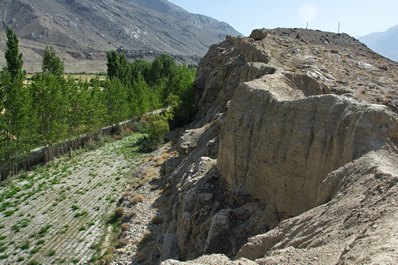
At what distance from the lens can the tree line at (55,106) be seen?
4775 cm

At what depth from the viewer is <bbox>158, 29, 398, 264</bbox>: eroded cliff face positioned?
36.9 ft

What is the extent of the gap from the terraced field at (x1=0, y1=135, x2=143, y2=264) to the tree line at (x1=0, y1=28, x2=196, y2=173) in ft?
14.0

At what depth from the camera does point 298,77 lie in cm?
2606

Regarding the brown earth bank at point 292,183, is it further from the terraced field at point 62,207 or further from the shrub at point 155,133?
the shrub at point 155,133

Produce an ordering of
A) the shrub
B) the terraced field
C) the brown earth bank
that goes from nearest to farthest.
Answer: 1. the brown earth bank
2. the terraced field
3. the shrub

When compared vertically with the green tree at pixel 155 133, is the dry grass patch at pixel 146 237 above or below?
below

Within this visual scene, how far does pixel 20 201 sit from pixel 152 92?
51063 mm

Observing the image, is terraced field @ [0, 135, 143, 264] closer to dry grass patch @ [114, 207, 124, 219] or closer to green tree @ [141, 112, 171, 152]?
dry grass patch @ [114, 207, 124, 219]

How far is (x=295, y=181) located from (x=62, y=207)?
2704 cm

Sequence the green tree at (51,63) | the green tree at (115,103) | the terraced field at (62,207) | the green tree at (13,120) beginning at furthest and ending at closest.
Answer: the green tree at (51,63), the green tree at (115,103), the green tree at (13,120), the terraced field at (62,207)

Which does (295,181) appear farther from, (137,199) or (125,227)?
(137,199)

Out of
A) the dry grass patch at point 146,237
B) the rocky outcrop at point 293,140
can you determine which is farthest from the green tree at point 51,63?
the rocky outcrop at point 293,140

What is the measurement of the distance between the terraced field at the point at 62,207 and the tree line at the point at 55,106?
4271 millimetres

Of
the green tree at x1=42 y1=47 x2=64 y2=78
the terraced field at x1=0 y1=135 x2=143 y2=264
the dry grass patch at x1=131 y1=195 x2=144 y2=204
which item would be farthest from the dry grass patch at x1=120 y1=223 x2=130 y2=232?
the green tree at x1=42 y1=47 x2=64 y2=78
